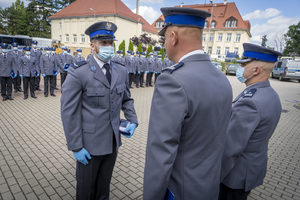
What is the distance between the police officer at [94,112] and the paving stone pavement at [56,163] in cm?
101

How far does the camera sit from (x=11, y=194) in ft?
9.25

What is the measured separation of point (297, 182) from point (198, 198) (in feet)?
12.2

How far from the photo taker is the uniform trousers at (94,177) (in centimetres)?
212

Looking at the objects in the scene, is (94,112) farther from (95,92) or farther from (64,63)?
(64,63)

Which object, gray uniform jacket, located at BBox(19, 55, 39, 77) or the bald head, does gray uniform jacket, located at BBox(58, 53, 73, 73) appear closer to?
gray uniform jacket, located at BBox(19, 55, 39, 77)

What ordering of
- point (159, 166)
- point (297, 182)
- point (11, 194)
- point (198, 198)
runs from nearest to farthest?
1. point (159, 166)
2. point (198, 198)
3. point (11, 194)
4. point (297, 182)

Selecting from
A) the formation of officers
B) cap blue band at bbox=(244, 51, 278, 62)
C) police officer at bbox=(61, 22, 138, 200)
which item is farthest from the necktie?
the formation of officers

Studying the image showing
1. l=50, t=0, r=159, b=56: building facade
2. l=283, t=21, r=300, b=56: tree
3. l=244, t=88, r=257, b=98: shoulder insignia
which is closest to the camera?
l=244, t=88, r=257, b=98: shoulder insignia

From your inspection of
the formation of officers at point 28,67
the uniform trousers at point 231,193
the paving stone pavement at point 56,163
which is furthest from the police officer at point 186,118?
the formation of officers at point 28,67

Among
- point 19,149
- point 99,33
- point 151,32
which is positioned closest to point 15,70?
point 19,149

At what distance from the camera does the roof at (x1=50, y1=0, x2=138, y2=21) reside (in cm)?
3410

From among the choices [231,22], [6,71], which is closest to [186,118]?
[6,71]

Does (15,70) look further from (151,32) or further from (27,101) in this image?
(151,32)

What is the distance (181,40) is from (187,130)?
2.02ft
